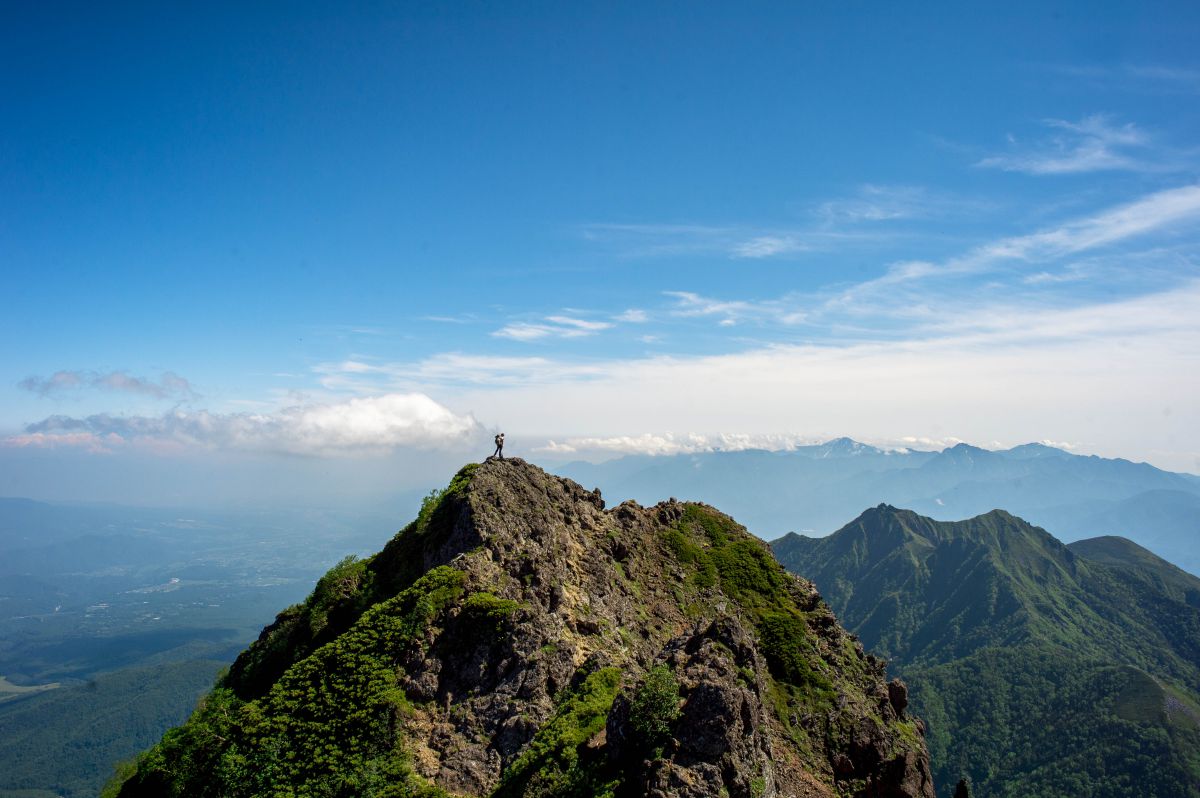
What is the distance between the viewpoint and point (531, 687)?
115ft

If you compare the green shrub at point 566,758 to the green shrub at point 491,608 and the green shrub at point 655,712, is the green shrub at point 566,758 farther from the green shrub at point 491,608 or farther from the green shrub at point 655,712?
the green shrub at point 491,608

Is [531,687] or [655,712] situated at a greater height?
[655,712]

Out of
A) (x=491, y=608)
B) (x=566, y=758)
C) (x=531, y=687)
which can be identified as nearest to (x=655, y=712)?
(x=566, y=758)

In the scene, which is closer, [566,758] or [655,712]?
[655,712]

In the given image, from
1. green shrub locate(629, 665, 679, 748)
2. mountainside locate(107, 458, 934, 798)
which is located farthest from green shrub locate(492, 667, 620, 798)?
green shrub locate(629, 665, 679, 748)

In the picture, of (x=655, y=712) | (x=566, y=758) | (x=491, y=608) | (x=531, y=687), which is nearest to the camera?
A: (x=655, y=712)

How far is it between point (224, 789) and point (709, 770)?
1023 inches

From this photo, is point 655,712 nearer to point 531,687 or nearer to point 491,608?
point 531,687

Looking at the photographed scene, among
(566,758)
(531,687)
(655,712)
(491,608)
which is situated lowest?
(566,758)

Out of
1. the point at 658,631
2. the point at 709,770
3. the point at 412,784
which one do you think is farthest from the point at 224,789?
the point at 658,631

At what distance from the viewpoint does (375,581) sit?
49656mm

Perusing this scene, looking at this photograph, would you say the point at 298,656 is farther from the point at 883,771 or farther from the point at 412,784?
the point at 883,771

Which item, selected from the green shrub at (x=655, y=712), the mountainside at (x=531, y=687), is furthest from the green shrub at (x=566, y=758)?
the green shrub at (x=655, y=712)

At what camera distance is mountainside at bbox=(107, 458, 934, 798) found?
29.6 metres
